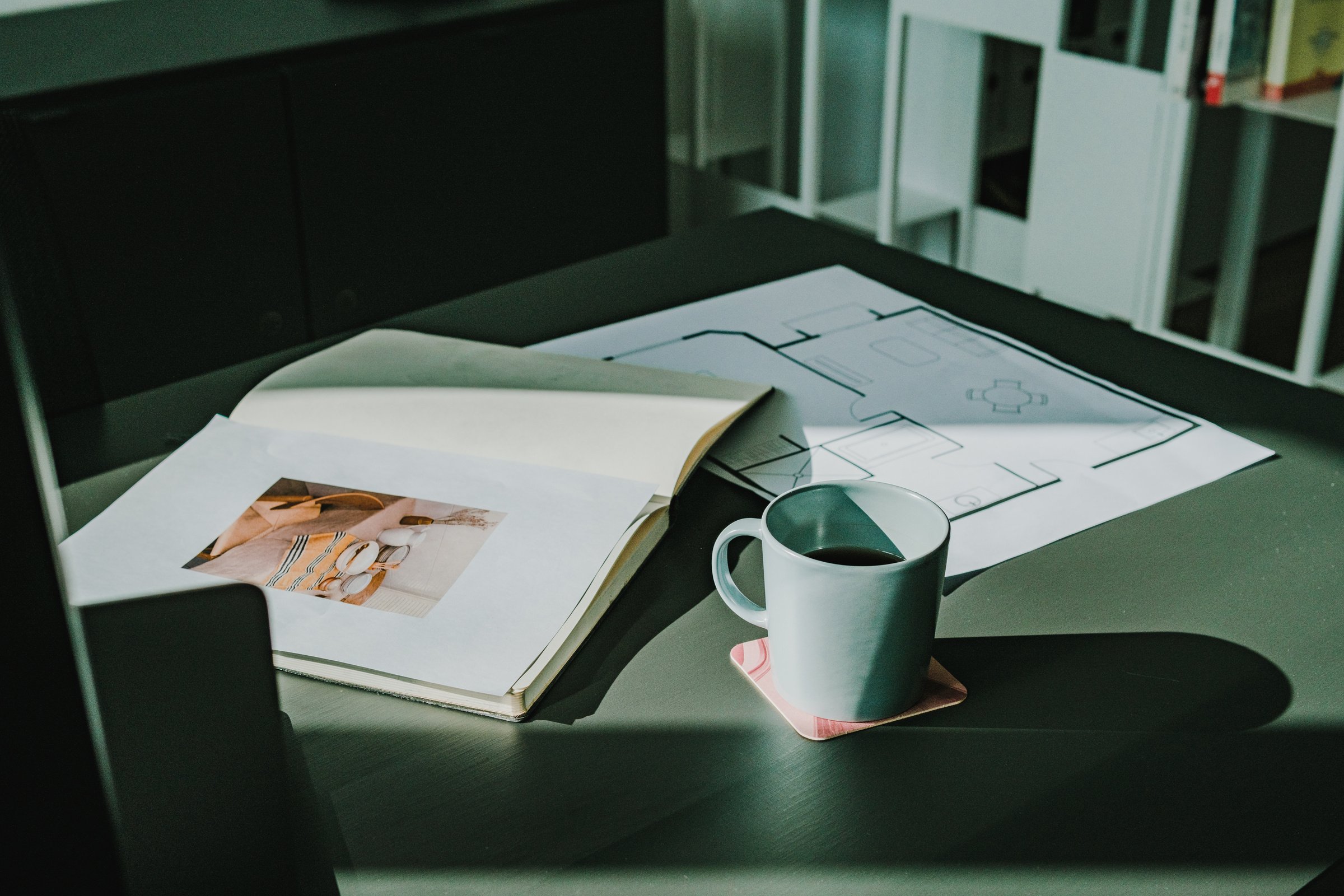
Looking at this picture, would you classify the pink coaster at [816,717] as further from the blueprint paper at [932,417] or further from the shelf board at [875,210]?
the shelf board at [875,210]

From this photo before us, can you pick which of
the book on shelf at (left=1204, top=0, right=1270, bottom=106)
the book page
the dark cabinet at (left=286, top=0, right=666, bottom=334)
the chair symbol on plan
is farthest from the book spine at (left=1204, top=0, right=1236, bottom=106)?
the book page

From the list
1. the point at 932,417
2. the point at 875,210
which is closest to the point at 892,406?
the point at 932,417

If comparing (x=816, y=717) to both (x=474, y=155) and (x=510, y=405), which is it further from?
(x=474, y=155)

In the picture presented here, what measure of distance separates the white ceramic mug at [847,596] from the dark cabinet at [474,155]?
146cm

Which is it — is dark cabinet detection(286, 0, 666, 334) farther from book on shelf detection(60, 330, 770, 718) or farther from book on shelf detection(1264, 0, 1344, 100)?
book on shelf detection(60, 330, 770, 718)

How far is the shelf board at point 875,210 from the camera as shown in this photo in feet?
8.63

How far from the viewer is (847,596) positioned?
502 millimetres

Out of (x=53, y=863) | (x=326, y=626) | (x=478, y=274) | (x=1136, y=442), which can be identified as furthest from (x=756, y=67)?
(x=53, y=863)

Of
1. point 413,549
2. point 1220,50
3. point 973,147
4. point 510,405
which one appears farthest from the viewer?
point 973,147

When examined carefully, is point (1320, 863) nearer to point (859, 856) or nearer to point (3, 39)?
point (859, 856)

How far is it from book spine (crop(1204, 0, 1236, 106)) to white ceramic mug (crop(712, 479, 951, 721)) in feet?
5.16

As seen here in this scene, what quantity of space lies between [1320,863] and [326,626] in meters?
0.44

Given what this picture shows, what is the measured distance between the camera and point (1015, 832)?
1.56 feet

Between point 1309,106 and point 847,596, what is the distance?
1.72 m
